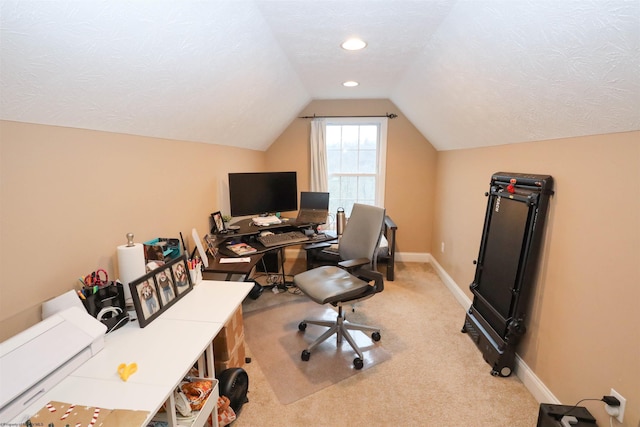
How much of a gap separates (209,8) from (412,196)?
344cm

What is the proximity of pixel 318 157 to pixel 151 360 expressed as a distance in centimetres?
330

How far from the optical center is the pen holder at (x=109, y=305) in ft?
4.33

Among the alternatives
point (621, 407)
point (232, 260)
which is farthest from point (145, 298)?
point (621, 407)

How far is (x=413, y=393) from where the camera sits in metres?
1.90

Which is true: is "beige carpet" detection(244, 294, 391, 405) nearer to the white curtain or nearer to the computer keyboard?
the computer keyboard

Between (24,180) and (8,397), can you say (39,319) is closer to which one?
(8,397)

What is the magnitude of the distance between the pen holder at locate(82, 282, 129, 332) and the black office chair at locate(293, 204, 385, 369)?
1.16 metres

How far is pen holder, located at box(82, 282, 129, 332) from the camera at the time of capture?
1.32 m

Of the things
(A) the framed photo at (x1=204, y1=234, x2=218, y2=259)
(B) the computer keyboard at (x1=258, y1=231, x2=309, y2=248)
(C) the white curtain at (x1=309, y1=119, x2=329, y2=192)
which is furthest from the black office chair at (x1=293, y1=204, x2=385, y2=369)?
(C) the white curtain at (x1=309, y1=119, x2=329, y2=192)

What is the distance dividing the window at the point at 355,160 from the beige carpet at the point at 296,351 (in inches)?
73.4

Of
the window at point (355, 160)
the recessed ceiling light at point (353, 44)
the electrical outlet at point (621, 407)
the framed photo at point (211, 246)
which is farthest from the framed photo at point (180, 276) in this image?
the window at point (355, 160)

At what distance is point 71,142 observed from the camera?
1335mm

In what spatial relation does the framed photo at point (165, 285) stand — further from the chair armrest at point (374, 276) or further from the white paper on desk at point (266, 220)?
the white paper on desk at point (266, 220)

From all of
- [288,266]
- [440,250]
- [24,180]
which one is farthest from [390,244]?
[24,180]
